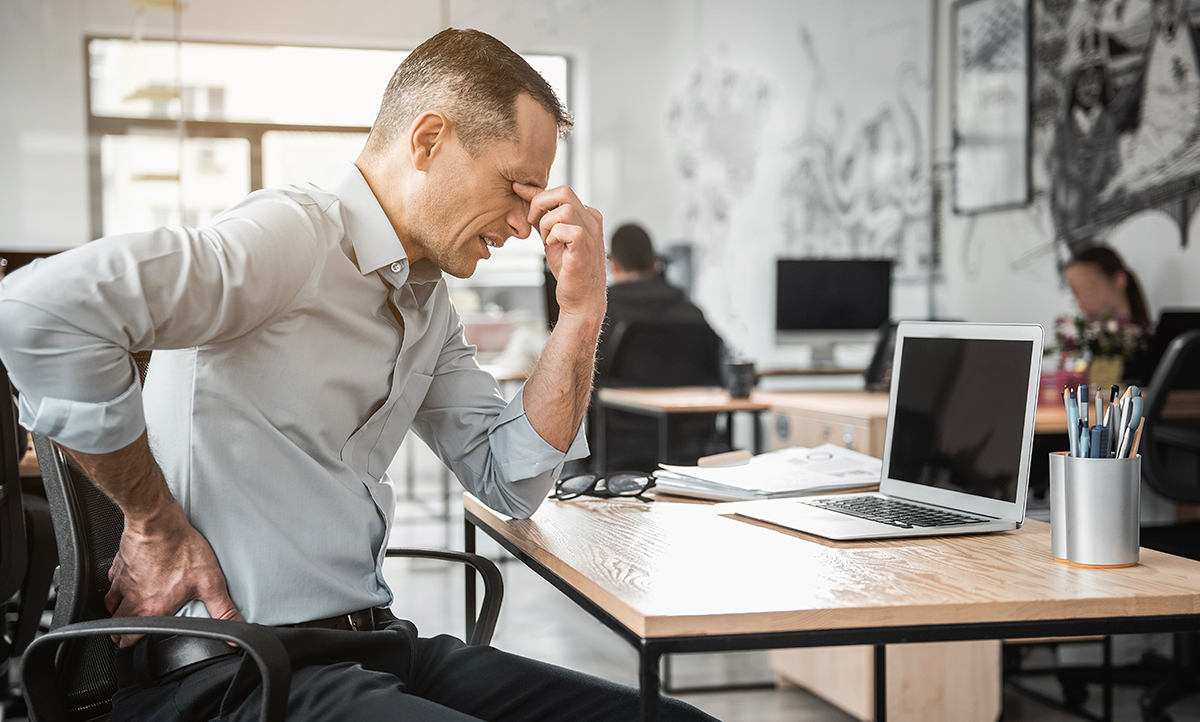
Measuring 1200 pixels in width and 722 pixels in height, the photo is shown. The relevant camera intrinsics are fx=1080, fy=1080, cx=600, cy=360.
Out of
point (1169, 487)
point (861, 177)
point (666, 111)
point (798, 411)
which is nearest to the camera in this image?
point (1169, 487)

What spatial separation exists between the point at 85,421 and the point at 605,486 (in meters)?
0.84

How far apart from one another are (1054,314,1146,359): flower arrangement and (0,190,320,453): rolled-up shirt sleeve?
2.82 meters

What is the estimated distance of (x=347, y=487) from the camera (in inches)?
46.4

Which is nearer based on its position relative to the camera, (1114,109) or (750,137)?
(1114,109)

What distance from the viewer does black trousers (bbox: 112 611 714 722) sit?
3.27 ft

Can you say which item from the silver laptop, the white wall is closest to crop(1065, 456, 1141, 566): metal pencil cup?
the silver laptop

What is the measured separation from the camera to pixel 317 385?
3.75 feet

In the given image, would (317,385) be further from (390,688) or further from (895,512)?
(895,512)

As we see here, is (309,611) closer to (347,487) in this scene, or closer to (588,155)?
(347,487)

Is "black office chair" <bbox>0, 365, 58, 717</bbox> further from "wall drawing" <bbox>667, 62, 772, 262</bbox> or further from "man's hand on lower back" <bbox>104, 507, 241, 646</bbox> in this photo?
"wall drawing" <bbox>667, 62, 772, 262</bbox>

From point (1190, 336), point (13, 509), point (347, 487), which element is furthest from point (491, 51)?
point (1190, 336)

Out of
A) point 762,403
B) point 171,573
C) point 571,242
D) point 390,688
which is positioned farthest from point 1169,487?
point 171,573

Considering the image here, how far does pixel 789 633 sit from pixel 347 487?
526 millimetres

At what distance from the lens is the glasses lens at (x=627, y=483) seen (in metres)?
1.61
